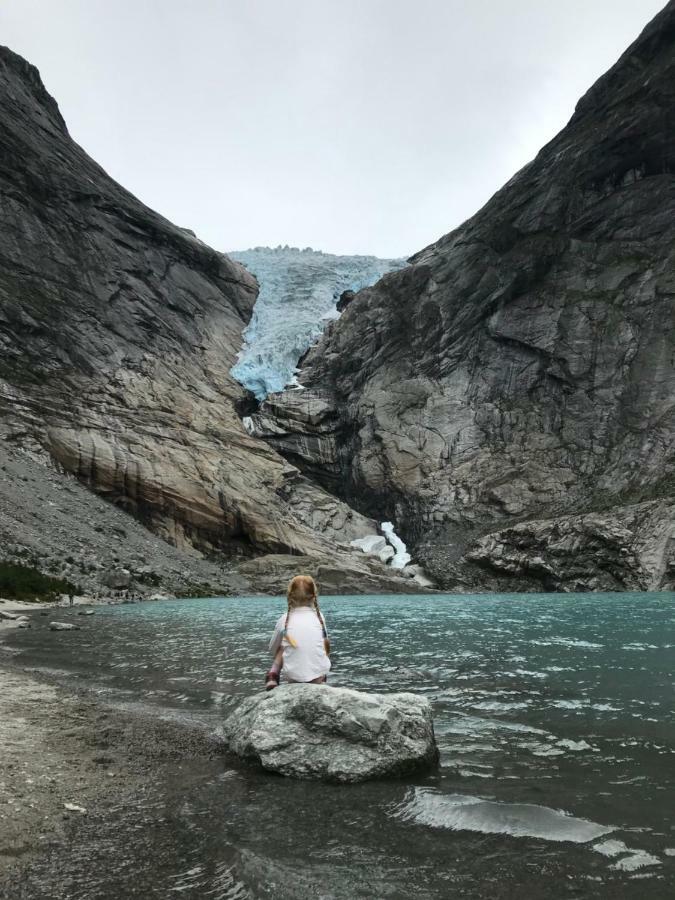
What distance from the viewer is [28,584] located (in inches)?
1150

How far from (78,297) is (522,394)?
54.9 meters

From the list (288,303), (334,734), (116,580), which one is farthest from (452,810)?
(288,303)

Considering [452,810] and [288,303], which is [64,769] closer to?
[452,810]

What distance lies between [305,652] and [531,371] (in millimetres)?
72461

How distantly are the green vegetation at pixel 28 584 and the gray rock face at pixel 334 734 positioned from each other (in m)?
25.4

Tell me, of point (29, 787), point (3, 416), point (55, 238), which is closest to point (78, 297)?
point (55, 238)

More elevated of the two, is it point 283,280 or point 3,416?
point 283,280

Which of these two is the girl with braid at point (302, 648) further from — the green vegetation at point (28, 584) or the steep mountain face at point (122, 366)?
the steep mountain face at point (122, 366)

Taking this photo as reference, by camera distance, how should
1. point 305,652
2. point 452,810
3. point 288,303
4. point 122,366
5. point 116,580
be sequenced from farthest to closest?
1. point 288,303
2. point 122,366
3. point 116,580
4. point 305,652
5. point 452,810

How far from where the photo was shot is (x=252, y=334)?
9519 centimetres

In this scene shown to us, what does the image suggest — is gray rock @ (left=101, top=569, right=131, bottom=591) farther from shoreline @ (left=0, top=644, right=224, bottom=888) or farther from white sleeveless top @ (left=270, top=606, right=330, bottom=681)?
white sleeveless top @ (left=270, top=606, right=330, bottom=681)

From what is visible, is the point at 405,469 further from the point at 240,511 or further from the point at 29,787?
the point at 29,787

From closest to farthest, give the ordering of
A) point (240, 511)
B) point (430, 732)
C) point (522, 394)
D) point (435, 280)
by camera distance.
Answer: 1. point (430, 732)
2. point (240, 511)
3. point (522, 394)
4. point (435, 280)

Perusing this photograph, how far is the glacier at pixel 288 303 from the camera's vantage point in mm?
86625
